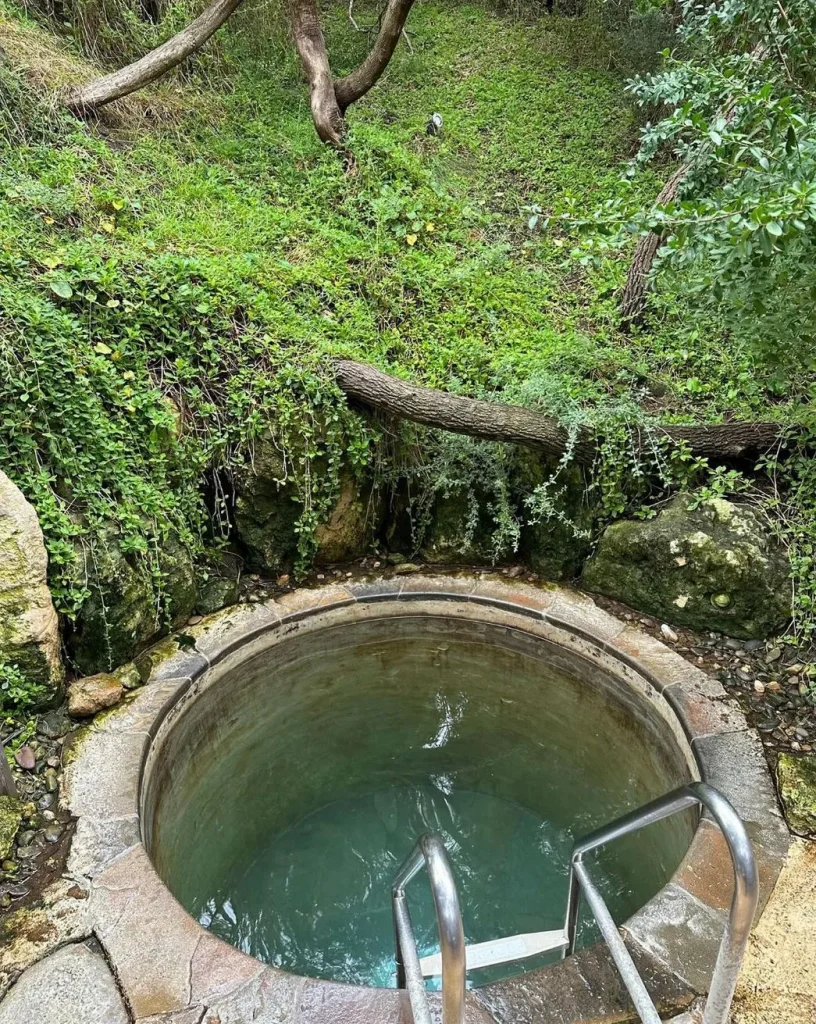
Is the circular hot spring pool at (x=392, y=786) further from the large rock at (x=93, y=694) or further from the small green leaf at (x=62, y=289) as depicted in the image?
the small green leaf at (x=62, y=289)

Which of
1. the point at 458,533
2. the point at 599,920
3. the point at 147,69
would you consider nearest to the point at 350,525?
the point at 458,533

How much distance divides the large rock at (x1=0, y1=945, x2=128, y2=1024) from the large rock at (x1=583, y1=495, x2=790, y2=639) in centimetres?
250

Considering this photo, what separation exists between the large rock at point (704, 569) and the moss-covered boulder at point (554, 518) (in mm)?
174

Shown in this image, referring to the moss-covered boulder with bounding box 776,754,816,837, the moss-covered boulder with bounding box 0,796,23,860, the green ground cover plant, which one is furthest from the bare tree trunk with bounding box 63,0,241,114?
the moss-covered boulder with bounding box 776,754,816,837

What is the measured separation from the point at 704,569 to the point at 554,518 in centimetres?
74

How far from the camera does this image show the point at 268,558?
3.30 meters

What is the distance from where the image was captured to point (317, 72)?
198 inches

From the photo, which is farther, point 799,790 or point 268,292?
point 268,292

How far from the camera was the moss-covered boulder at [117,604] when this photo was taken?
2559mm

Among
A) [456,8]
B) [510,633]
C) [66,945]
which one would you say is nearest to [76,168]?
[510,633]

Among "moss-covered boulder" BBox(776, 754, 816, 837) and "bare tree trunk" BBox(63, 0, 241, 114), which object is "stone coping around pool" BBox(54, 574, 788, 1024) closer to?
"moss-covered boulder" BBox(776, 754, 816, 837)

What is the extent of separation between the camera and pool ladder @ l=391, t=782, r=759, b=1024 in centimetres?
115

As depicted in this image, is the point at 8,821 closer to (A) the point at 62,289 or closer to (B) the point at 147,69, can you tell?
(A) the point at 62,289

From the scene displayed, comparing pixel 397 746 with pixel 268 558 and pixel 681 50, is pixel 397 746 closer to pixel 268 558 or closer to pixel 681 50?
pixel 268 558
